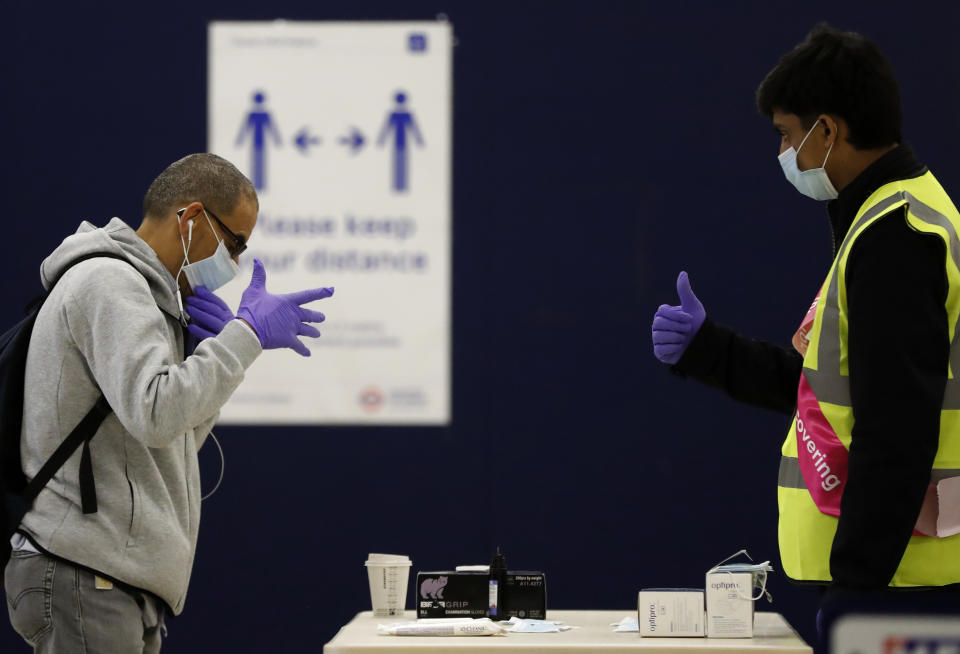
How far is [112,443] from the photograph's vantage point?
6.44ft

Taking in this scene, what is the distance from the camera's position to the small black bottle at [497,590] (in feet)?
7.48

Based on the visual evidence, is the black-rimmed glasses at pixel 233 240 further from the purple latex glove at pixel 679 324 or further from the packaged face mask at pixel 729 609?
the packaged face mask at pixel 729 609

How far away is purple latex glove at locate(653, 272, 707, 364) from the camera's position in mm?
2395

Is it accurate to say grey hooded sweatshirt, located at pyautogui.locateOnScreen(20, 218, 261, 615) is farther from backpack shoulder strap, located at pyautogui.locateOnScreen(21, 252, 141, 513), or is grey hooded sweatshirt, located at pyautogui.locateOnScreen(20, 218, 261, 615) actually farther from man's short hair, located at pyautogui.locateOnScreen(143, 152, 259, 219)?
man's short hair, located at pyautogui.locateOnScreen(143, 152, 259, 219)

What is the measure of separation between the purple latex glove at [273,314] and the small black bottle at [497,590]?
0.62 metres

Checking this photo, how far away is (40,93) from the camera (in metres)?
3.91

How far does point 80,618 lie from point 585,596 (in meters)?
2.19

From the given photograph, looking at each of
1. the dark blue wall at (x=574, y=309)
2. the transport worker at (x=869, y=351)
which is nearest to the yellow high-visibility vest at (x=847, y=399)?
the transport worker at (x=869, y=351)

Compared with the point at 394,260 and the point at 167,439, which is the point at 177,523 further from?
the point at 394,260

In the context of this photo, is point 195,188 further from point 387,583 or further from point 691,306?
point 691,306

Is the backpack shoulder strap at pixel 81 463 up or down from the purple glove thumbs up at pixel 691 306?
down

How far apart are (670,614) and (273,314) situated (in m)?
0.96

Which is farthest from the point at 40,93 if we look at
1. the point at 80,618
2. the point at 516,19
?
the point at 80,618

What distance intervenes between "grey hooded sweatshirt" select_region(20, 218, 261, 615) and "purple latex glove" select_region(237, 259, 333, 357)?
0.30 feet
